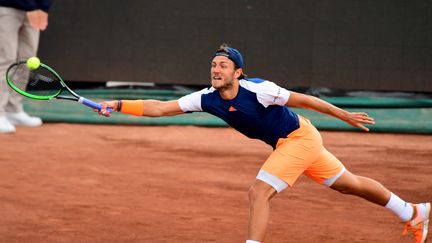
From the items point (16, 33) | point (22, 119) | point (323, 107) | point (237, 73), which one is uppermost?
point (237, 73)

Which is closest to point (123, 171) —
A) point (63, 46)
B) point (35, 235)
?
point (35, 235)

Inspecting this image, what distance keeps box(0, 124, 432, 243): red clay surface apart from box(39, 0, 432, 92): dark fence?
0.86m

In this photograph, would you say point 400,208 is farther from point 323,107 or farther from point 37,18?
point 37,18

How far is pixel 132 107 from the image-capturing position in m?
6.02

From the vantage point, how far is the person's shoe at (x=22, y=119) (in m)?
11.8

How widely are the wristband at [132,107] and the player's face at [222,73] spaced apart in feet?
1.98

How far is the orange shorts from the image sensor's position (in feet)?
18.6

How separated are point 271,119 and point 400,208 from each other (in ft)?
3.88

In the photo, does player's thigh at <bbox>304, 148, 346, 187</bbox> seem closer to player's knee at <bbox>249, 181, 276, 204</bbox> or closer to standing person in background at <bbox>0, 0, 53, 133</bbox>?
player's knee at <bbox>249, 181, 276, 204</bbox>

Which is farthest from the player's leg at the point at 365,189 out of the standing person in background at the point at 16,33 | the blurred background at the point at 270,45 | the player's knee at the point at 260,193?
Answer: the standing person in background at the point at 16,33

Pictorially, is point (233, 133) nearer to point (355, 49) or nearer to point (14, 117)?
point (355, 49)

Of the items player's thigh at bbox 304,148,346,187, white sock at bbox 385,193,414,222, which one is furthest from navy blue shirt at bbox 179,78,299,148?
white sock at bbox 385,193,414,222

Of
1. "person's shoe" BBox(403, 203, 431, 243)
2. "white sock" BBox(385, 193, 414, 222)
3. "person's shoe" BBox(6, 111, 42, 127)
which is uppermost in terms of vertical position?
"white sock" BBox(385, 193, 414, 222)

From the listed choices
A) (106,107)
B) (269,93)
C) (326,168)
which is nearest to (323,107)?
(269,93)
